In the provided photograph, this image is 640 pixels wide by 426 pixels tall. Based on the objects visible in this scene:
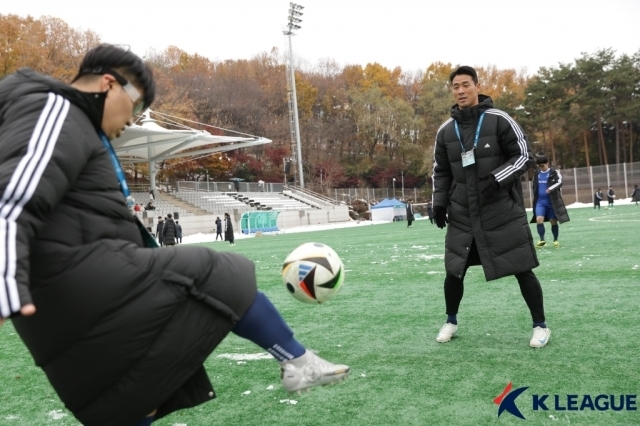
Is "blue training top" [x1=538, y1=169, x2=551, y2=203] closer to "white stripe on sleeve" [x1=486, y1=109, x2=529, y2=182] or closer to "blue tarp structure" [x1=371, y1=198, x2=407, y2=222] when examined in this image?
"white stripe on sleeve" [x1=486, y1=109, x2=529, y2=182]

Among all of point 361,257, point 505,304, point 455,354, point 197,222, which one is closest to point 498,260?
point 455,354

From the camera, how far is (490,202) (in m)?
4.40

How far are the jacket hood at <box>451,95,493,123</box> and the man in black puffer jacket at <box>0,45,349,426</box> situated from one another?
2.98 meters

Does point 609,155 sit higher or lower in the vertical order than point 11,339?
higher

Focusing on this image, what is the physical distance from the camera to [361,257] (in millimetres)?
13023

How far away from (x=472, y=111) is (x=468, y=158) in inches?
14.6

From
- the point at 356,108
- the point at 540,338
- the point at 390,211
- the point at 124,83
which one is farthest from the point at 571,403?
the point at 356,108

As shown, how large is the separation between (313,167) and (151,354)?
202ft

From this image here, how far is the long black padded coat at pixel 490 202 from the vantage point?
4.29 meters

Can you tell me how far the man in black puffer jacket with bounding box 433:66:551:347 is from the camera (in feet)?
14.1

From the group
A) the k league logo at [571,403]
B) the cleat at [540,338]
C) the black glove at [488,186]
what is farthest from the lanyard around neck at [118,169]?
the cleat at [540,338]

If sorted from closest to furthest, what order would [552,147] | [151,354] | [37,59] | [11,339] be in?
[151,354] < [11,339] < [37,59] < [552,147]

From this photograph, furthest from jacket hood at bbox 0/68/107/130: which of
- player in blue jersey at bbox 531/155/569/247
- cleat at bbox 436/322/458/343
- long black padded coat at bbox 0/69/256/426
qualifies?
player in blue jersey at bbox 531/155/569/247

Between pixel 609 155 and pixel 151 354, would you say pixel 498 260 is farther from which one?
pixel 609 155
